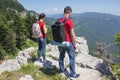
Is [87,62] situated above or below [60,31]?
below

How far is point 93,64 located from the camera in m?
15.6

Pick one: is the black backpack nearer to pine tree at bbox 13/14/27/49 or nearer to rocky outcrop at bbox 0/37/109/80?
rocky outcrop at bbox 0/37/109/80

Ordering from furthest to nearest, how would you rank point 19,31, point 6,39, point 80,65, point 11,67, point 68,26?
1. point 19,31
2. point 6,39
3. point 80,65
4. point 11,67
5. point 68,26

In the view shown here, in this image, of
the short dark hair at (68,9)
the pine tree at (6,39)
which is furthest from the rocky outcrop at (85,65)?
the pine tree at (6,39)

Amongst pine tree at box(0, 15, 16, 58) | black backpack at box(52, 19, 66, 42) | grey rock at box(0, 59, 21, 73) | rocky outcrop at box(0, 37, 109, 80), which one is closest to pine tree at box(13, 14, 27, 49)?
pine tree at box(0, 15, 16, 58)

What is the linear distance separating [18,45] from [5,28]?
13436mm

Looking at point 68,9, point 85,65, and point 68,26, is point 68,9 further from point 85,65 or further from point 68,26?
point 85,65

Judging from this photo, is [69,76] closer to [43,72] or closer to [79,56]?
[43,72]

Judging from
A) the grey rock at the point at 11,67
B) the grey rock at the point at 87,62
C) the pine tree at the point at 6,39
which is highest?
the grey rock at the point at 11,67

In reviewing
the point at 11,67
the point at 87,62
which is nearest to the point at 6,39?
the point at 11,67

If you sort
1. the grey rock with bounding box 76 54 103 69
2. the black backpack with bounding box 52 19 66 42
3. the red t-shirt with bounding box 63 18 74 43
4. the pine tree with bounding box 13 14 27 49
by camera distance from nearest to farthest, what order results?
1. the red t-shirt with bounding box 63 18 74 43
2. the black backpack with bounding box 52 19 66 42
3. the grey rock with bounding box 76 54 103 69
4. the pine tree with bounding box 13 14 27 49

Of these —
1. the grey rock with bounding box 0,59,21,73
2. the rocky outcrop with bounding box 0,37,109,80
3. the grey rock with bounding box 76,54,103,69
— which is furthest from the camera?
the grey rock with bounding box 76,54,103,69

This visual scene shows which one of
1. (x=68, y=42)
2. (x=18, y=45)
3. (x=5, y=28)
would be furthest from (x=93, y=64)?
(x=18, y=45)

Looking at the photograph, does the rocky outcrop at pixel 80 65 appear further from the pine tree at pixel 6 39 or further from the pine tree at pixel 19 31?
the pine tree at pixel 19 31
